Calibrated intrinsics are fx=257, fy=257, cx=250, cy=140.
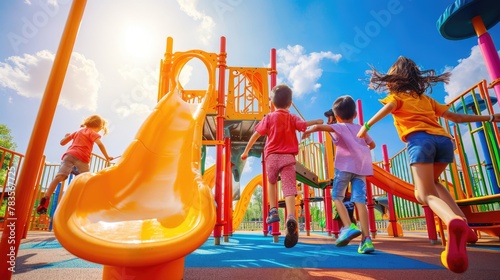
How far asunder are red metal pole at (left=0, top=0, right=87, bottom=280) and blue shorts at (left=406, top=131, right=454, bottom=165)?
2.79 m

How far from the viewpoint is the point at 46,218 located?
9.73 metres

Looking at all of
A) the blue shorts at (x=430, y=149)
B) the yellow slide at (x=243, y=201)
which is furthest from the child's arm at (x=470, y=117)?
the yellow slide at (x=243, y=201)

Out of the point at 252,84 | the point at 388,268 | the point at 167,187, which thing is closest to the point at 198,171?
the point at 167,187

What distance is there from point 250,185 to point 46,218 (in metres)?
→ 8.04

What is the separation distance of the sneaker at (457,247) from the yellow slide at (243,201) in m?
9.97

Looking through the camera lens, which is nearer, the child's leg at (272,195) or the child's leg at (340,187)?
the child's leg at (340,187)

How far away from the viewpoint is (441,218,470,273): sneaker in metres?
1.57

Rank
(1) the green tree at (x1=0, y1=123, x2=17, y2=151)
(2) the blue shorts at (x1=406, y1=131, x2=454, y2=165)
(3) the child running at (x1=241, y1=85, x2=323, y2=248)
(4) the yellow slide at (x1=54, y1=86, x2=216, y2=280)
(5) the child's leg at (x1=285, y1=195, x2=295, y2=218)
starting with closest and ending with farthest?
(4) the yellow slide at (x1=54, y1=86, x2=216, y2=280), (2) the blue shorts at (x1=406, y1=131, x2=454, y2=165), (5) the child's leg at (x1=285, y1=195, x2=295, y2=218), (3) the child running at (x1=241, y1=85, x2=323, y2=248), (1) the green tree at (x1=0, y1=123, x2=17, y2=151)

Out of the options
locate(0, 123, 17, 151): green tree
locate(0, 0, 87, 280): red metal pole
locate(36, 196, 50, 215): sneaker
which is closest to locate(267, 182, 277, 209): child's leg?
locate(0, 0, 87, 280): red metal pole

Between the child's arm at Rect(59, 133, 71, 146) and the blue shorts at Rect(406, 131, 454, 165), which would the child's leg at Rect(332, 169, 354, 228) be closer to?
the blue shorts at Rect(406, 131, 454, 165)

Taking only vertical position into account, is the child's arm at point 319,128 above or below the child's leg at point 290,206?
above

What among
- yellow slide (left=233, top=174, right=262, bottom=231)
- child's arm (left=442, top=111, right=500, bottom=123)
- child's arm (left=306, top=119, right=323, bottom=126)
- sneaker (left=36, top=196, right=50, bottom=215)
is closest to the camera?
child's arm (left=442, top=111, right=500, bottom=123)

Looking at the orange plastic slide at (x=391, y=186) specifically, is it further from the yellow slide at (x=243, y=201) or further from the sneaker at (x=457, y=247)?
the yellow slide at (x=243, y=201)

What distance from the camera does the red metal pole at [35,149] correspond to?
155 centimetres
